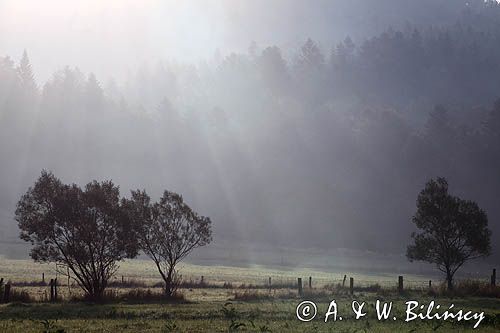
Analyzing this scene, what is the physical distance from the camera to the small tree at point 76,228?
3875 centimetres

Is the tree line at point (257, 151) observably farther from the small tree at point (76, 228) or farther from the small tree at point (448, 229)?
the small tree at point (76, 228)

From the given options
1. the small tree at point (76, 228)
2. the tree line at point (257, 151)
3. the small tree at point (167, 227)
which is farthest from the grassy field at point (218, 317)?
the tree line at point (257, 151)

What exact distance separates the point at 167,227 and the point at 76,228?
761 cm

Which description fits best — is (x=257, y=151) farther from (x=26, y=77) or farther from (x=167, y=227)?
(x=167, y=227)

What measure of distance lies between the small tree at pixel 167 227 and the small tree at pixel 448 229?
22382 mm

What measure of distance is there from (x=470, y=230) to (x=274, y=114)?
5172 inches

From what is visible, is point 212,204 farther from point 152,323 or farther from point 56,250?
point 152,323

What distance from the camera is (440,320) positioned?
25953 millimetres

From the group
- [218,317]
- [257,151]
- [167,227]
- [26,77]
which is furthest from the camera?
[257,151]

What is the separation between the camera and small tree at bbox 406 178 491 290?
172 ft

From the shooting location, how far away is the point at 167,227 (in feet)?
145

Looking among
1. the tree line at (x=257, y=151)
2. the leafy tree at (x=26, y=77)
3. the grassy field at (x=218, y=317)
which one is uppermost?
the leafy tree at (x=26, y=77)

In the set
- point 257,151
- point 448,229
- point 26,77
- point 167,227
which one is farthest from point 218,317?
point 26,77

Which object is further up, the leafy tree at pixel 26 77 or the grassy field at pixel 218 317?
the leafy tree at pixel 26 77
